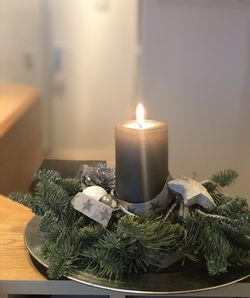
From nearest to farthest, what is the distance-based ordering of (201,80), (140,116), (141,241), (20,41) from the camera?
(141,241) → (140,116) → (201,80) → (20,41)

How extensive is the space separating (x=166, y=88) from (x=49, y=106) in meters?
1.59

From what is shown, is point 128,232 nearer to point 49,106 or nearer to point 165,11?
point 165,11

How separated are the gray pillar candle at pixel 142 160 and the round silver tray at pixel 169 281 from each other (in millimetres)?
101

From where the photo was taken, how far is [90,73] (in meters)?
3.14

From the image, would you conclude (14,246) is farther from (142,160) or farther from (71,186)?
(142,160)

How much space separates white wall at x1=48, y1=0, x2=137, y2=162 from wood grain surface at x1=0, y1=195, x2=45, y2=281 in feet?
7.29

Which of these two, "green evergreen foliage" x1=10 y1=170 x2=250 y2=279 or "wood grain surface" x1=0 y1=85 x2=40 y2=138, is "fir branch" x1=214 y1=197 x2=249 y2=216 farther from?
"wood grain surface" x1=0 y1=85 x2=40 y2=138

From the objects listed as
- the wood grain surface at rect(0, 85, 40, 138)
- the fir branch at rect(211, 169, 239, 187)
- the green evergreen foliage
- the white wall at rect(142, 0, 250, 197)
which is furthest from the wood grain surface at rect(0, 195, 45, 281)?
the white wall at rect(142, 0, 250, 197)

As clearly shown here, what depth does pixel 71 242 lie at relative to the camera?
1.74ft

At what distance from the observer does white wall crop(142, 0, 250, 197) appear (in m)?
1.66

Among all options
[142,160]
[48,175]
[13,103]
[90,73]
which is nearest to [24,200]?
[48,175]

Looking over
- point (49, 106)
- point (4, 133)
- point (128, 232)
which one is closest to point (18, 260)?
point (128, 232)

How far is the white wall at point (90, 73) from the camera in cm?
304

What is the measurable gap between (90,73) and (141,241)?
8.97ft
